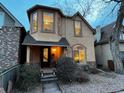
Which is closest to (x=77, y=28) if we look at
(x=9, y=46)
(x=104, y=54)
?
(x=104, y=54)

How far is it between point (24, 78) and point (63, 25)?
878 centimetres

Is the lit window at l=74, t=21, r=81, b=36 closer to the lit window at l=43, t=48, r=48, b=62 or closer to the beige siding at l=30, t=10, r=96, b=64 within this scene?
the beige siding at l=30, t=10, r=96, b=64

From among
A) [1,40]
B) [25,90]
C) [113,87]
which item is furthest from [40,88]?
[1,40]

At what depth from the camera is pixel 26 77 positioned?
9.73 metres

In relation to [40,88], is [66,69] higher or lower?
higher

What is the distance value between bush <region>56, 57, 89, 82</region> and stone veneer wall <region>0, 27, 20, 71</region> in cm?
512

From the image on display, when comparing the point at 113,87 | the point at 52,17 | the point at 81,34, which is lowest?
the point at 113,87

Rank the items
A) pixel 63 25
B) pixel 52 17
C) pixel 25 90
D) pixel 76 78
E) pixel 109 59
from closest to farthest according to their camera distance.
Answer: pixel 25 90 → pixel 76 78 → pixel 52 17 → pixel 63 25 → pixel 109 59

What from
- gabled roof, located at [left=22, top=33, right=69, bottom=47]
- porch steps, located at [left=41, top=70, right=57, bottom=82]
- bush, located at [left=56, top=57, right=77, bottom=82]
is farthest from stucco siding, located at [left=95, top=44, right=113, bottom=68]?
porch steps, located at [left=41, top=70, right=57, bottom=82]

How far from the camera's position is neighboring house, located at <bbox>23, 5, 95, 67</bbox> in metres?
14.1

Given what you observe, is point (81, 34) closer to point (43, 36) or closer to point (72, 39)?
point (72, 39)

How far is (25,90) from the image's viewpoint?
9602mm

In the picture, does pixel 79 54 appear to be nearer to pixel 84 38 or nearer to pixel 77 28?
pixel 84 38

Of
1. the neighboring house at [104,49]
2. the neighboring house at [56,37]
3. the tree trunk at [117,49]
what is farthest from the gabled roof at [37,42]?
the neighboring house at [104,49]
